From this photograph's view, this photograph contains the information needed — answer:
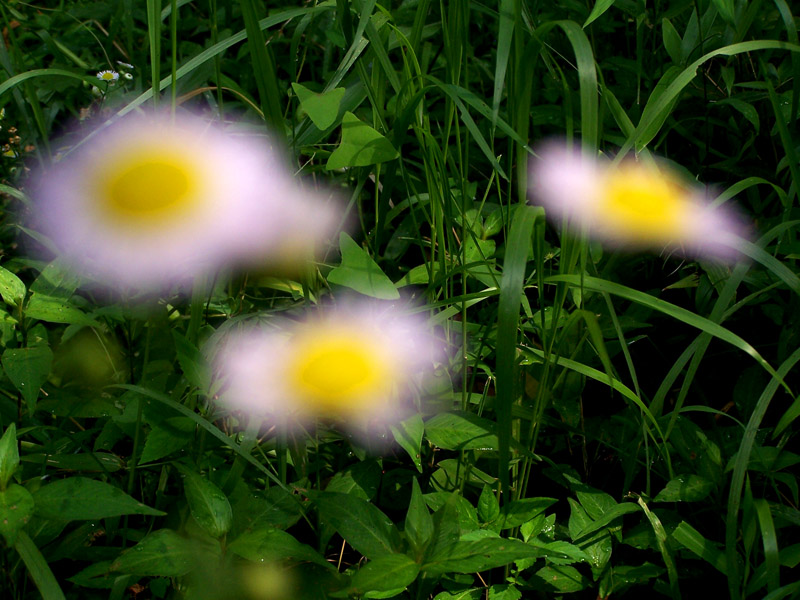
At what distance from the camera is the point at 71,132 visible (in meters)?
1.48

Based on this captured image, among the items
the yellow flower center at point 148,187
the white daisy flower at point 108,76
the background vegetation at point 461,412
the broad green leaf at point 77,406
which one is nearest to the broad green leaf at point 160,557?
the background vegetation at point 461,412

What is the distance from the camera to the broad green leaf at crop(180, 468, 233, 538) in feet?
2.43

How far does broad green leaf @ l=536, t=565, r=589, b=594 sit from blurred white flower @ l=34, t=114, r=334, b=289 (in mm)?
422

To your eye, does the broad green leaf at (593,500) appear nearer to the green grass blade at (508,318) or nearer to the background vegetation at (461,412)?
the background vegetation at (461,412)

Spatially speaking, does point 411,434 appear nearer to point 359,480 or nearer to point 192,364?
point 359,480

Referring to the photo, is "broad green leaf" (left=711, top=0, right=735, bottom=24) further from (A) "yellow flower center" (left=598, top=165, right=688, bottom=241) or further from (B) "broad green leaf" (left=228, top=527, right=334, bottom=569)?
(B) "broad green leaf" (left=228, top=527, right=334, bottom=569)

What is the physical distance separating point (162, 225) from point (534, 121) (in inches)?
26.0

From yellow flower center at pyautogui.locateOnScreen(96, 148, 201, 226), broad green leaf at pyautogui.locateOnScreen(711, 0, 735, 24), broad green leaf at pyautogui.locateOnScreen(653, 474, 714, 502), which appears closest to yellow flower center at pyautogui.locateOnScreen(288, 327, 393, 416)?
yellow flower center at pyautogui.locateOnScreen(96, 148, 201, 226)

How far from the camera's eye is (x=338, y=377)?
83 cm

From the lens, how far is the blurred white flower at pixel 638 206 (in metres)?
0.84

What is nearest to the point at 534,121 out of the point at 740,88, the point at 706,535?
the point at 740,88

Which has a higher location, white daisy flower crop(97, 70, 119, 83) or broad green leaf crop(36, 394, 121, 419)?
white daisy flower crop(97, 70, 119, 83)

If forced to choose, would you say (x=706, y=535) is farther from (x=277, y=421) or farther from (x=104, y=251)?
(x=104, y=251)

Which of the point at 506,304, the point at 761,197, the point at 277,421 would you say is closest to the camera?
the point at 506,304
